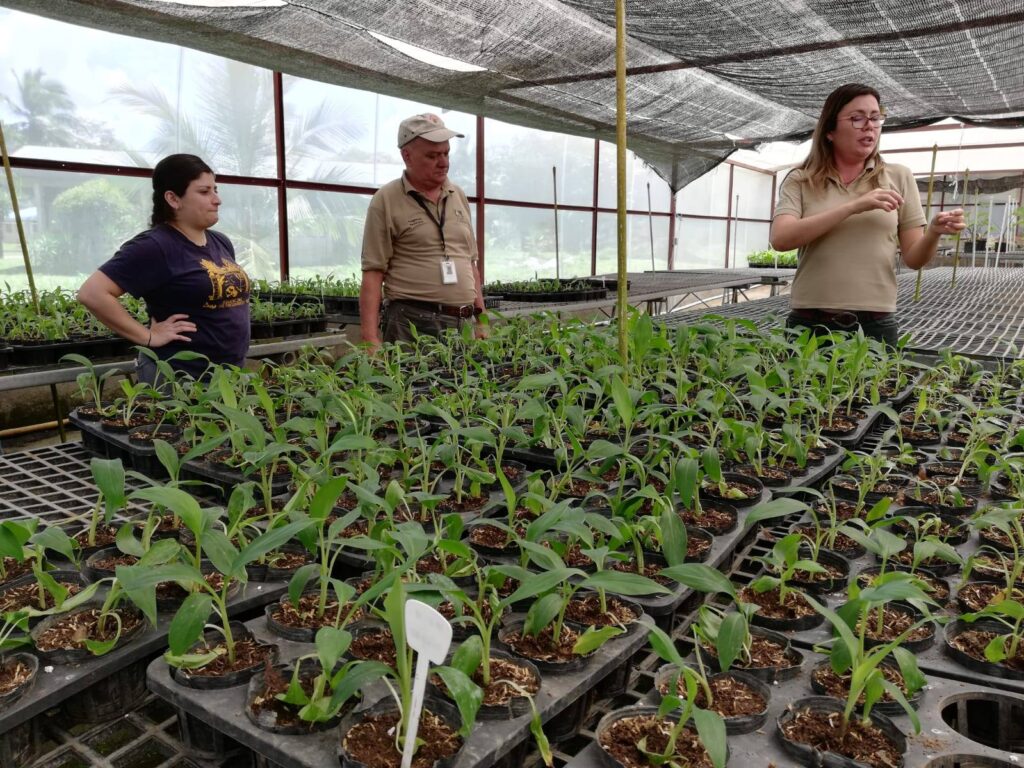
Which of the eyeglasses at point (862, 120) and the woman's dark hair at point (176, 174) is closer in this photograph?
the eyeglasses at point (862, 120)

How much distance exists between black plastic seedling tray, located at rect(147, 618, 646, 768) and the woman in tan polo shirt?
5.29ft

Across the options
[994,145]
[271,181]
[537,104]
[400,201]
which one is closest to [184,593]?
[400,201]

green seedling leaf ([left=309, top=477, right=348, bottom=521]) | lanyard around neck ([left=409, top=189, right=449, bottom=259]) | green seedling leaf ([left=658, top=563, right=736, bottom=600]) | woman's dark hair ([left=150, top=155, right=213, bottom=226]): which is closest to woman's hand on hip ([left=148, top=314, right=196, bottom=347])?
woman's dark hair ([left=150, top=155, right=213, bottom=226])

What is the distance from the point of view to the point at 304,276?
6.41 m

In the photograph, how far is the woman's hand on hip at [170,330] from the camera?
2236 mm

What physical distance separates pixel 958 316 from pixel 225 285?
3.52 metres

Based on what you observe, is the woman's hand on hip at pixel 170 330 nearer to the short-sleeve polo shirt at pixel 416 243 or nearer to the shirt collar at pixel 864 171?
the short-sleeve polo shirt at pixel 416 243

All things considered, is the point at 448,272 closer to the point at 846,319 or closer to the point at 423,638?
the point at 846,319

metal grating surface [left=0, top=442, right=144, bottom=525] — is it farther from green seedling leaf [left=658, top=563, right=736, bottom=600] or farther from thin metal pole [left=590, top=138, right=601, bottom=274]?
thin metal pole [left=590, top=138, right=601, bottom=274]

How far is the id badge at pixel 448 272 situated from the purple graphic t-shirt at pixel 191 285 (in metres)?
0.71

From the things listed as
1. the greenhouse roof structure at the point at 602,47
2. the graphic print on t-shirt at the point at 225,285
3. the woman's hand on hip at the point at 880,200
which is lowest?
the graphic print on t-shirt at the point at 225,285

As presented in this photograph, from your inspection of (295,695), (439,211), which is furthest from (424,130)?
(295,695)

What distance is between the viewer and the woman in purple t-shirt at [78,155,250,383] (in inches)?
86.1

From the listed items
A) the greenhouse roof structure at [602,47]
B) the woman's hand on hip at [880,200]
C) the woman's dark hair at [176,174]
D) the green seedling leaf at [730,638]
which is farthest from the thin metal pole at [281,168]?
the green seedling leaf at [730,638]
